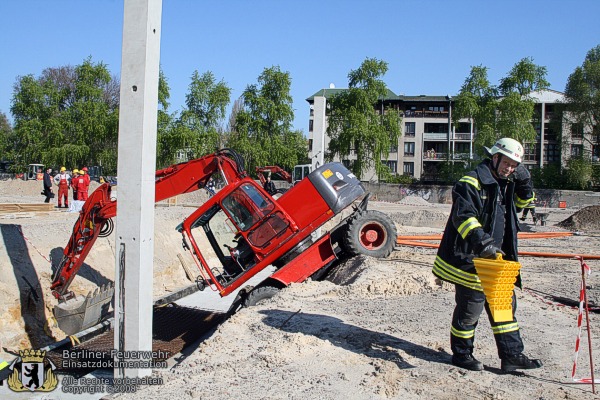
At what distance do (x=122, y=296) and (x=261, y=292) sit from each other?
371 cm

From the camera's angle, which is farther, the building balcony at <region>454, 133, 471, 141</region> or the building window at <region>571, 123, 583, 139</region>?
the building balcony at <region>454, 133, 471, 141</region>

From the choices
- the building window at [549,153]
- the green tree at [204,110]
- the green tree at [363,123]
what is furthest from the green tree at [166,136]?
the building window at [549,153]

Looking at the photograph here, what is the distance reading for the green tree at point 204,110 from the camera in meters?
39.8

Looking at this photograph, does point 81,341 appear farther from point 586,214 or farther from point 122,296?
point 586,214

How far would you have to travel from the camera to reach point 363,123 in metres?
45.5

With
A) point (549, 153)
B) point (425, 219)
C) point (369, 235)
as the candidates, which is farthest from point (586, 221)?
point (549, 153)

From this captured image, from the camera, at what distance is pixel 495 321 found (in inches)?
169

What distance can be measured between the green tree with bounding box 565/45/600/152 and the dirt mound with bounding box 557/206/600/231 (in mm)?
29573

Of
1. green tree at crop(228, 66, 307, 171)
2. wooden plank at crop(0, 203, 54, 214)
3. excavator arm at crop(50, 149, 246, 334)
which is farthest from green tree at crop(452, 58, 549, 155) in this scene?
excavator arm at crop(50, 149, 246, 334)

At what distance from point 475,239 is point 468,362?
107cm

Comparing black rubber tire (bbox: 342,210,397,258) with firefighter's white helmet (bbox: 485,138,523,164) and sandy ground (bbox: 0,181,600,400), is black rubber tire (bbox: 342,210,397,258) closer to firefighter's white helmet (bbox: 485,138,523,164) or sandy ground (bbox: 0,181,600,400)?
sandy ground (bbox: 0,181,600,400)

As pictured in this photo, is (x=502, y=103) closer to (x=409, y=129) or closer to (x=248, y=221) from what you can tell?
(x=409, y=129)

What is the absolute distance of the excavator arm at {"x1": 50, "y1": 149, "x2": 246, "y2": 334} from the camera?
27.9 ft

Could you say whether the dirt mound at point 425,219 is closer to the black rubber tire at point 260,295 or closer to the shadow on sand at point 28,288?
the black rubber tire at point 260,295
